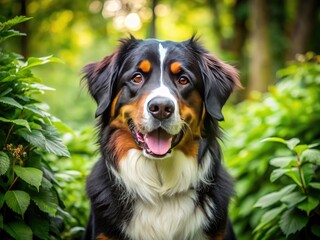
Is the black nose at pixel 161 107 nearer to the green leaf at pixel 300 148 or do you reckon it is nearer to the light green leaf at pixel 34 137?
the light green leaf at pixel 34 137

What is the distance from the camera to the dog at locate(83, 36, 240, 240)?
357cm

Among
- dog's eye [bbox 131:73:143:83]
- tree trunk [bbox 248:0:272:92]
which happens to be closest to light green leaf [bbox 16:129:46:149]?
dog's eye [bbox 131:73:143:83]

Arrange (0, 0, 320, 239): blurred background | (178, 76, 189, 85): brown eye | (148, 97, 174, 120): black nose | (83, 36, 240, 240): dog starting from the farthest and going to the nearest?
(0, 0, 320, 239): blurred background
(178, 76, 189, 85): brown eye
(83, 36, 240, 240): dog
(148, 97, 174, 120): black nose

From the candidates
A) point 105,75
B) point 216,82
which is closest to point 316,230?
point 216,82

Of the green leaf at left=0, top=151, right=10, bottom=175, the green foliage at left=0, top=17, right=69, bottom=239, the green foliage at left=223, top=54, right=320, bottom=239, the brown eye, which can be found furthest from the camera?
the green foliage at left=223, top=54, right=320, bottom=239

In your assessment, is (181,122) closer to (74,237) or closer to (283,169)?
(283,169)

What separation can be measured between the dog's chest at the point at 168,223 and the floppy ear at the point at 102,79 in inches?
34.4

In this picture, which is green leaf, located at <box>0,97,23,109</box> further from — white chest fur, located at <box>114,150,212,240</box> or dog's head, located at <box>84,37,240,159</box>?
white chest fur, located at <box>114,150,212,240</box>

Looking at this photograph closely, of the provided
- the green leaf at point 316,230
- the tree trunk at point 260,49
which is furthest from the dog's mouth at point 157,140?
the tree trunk at point 260,49

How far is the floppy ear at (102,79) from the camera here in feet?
12.3

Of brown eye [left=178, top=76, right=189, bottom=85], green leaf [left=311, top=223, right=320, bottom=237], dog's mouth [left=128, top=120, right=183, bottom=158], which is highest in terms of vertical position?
brown eye [left=178, top=76, right=189, bottom=85]

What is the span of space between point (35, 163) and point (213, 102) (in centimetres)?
147

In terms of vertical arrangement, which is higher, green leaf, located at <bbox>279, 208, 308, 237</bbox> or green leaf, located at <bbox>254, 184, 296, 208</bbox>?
green leaf, located at <bbox>254, 184, 296, 208</bbox>

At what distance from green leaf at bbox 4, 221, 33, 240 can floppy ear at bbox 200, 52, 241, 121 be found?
1.63 m
